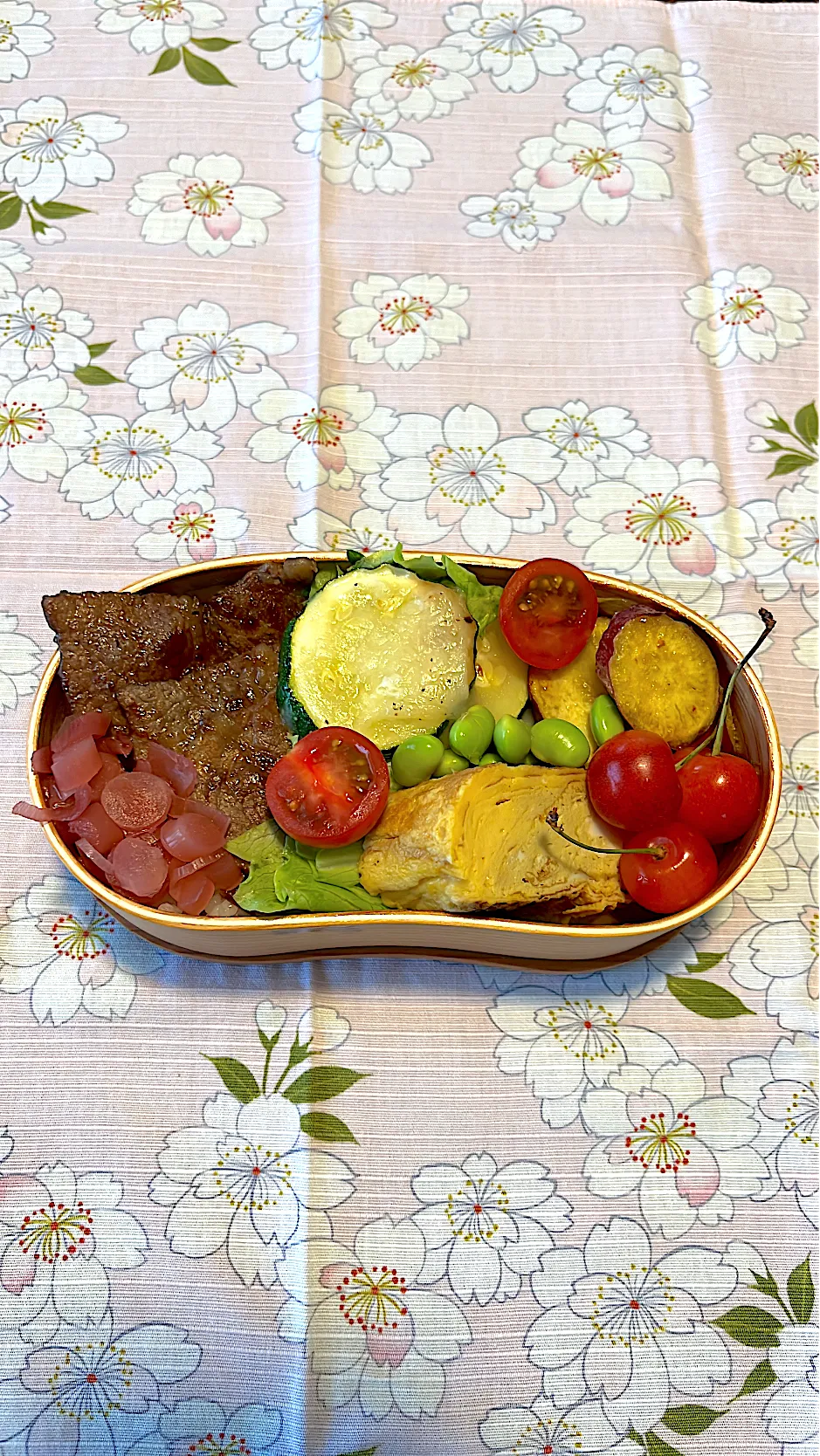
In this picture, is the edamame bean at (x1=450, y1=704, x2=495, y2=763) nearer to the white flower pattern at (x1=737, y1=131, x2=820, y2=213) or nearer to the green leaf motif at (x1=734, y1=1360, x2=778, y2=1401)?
the green leaf motif at (x1=734, y1=1360, x2=778, y2=1401)

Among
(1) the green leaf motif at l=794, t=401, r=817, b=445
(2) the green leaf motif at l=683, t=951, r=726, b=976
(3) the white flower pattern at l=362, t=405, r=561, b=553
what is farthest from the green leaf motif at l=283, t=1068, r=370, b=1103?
(1) the green leaf motif at l=794, t=401, r=817, b=445

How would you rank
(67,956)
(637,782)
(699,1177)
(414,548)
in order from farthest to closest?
(414,548), (67,956), (699,1177), (637,782)

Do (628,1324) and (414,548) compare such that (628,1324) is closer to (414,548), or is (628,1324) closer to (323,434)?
(414,548)

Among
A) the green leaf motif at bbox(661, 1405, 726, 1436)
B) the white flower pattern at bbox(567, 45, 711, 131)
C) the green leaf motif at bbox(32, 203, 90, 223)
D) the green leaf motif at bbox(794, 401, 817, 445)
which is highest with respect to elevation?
the white flower pattern at bbox(567, 45, 711, 131)

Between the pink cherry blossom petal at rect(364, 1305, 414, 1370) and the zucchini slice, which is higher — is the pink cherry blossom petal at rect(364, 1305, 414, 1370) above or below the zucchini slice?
below

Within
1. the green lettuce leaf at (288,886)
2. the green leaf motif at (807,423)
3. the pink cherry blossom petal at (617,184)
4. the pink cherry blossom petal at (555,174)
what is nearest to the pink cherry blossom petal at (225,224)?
the pink cherry blossom petal at (555,174)

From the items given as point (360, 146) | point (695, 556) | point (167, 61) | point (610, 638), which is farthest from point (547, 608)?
point (167, 61)
